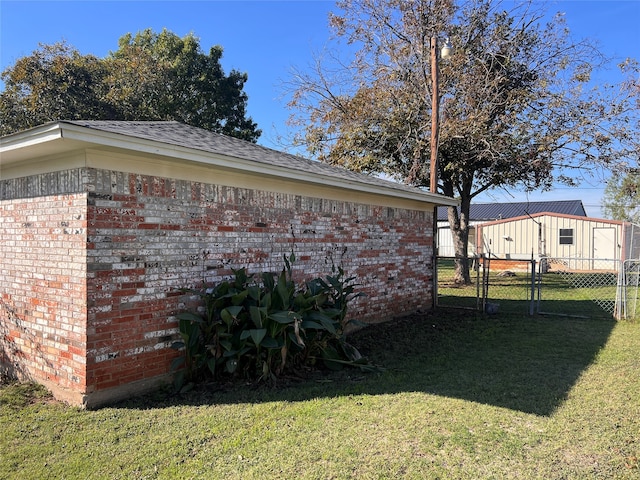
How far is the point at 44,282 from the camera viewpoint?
4.29m

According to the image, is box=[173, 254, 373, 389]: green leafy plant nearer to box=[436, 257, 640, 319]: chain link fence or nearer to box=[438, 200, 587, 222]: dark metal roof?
box=[436, 257, 640, 319]: chain link fence

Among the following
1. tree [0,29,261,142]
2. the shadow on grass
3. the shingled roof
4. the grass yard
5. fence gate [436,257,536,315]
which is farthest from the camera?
tree [0,29,261,142]

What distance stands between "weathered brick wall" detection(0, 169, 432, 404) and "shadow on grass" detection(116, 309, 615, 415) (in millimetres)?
543

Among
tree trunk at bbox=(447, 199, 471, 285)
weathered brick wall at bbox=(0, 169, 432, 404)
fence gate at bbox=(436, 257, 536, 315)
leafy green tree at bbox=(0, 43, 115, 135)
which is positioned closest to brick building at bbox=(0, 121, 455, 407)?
weathered brick wall at bbox=(0, 169, 432, 404)

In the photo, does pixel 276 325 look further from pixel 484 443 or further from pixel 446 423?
pixel 484 443

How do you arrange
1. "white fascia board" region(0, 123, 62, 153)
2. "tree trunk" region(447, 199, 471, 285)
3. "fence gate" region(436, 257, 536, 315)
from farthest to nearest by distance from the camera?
"tree trunk" region(447, 199, 471, 285)
"fence gate" region(436, 257, 536, 315)
"white fascia board" region(0, 123, 62, 153)

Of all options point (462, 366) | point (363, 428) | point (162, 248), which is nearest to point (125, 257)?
point (162, 248)

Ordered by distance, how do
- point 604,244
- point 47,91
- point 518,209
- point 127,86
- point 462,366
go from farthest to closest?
point 518,209
point 604,244
point 127,86
point 47,91
point 462,366

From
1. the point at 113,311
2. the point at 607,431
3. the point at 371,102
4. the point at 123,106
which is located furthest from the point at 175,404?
the point at 123,106

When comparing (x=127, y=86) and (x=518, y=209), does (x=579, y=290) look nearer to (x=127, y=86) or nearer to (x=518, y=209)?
(x=127, y=86)

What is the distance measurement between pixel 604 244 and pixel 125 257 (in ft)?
73.8

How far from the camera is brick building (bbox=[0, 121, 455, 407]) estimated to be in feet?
12.6

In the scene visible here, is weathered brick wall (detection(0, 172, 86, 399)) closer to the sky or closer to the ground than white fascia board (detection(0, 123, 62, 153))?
closer to the ground

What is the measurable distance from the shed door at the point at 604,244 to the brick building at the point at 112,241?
19998 mm
